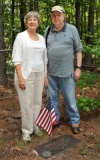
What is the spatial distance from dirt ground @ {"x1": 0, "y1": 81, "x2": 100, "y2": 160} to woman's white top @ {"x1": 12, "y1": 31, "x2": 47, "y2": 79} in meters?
1.14

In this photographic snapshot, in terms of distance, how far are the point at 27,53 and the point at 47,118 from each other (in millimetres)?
1206

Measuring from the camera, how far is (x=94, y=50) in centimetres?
419

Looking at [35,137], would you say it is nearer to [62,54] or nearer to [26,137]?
[26,137]

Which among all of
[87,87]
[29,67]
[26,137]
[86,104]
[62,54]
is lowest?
[87,87]

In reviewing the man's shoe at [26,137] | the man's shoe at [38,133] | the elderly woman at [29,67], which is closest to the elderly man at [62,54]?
the elderly woman at [29,67]

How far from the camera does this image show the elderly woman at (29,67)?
3307 mm

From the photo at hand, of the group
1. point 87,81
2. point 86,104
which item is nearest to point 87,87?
point 87,81

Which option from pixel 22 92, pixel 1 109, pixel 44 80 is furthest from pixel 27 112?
pixel 1 109

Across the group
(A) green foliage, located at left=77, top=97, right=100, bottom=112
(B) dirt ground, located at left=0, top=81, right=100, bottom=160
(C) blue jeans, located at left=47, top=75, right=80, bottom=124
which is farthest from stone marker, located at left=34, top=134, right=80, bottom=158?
(A) green foliage, located at left=77, top=97, right=100, bottom=112

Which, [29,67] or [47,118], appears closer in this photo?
[29,67]

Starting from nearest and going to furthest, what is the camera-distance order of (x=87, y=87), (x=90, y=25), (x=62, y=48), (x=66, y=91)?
(x=62, y=48), (x=66, y=91), (x=87, y=87), (x=90, y=25)

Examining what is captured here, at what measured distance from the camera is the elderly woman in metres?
3.31

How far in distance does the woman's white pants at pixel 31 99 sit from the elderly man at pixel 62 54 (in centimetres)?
39

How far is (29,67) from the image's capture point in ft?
11.1
